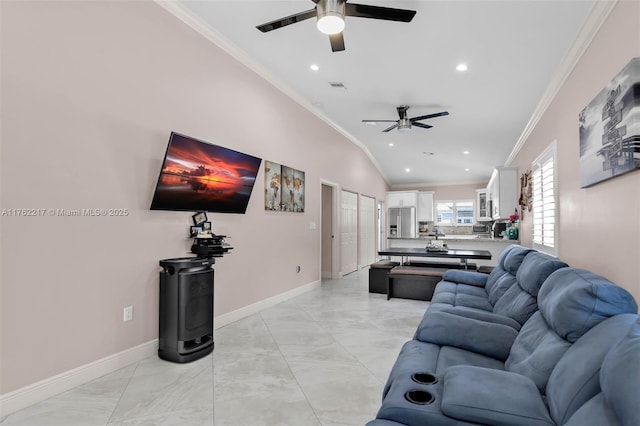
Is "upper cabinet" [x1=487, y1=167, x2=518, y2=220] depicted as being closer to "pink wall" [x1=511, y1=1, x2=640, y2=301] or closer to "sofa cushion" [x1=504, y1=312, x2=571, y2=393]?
"pink wall" [x1=511, y1=1, x2=640, y2=301]

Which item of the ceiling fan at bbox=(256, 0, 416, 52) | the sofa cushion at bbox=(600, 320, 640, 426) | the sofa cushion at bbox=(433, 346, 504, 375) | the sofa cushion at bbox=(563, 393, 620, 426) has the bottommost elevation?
the sofa cushion at bbox=(433, 346, 504, 375)

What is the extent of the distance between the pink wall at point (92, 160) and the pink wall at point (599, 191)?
3545mm

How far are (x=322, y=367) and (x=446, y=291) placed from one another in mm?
1577

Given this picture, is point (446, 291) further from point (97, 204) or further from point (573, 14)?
point (97, 204)

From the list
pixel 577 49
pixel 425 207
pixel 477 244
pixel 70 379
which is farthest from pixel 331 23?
pixel 425 207

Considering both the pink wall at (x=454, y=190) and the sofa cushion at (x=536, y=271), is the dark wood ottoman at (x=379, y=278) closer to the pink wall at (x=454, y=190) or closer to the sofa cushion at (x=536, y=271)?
the sofa cushion at (x=536, y=271)

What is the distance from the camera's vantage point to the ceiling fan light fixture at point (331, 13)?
2549 mm

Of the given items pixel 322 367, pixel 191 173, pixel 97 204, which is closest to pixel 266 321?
pixel 322 367

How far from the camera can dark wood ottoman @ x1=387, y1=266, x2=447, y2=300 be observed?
534 centimetres

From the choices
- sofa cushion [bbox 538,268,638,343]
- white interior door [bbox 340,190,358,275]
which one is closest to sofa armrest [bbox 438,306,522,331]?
sofa cushion [bbox 538,268,638,343]

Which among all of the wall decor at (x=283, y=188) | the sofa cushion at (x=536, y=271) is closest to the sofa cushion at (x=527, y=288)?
the sofa cushion at (x=536, y=271)

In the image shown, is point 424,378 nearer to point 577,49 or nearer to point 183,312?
point 183,312

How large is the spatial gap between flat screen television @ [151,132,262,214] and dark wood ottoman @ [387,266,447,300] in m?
2.72

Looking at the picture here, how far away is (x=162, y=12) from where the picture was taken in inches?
131
